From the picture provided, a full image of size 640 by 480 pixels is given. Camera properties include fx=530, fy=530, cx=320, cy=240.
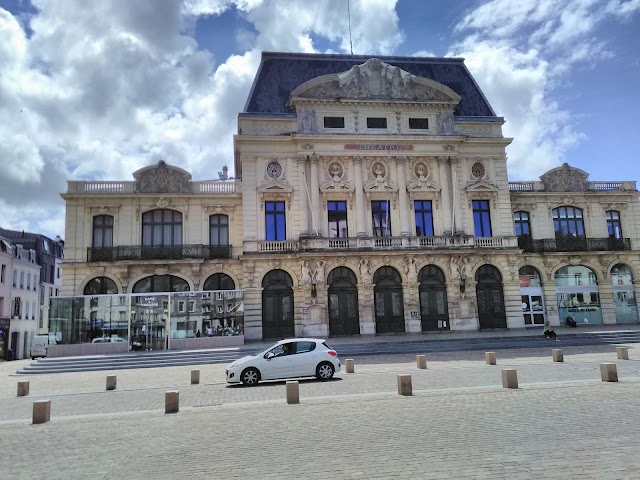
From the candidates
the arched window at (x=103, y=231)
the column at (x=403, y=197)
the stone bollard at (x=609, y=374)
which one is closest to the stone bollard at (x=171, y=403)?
the stone bollard at (x=609, y=374)

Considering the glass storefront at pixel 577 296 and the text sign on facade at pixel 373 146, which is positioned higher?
the text sign on facade at pixel 373 146

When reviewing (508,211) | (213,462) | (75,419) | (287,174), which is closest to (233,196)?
(287,174)

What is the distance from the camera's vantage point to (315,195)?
35.1 m

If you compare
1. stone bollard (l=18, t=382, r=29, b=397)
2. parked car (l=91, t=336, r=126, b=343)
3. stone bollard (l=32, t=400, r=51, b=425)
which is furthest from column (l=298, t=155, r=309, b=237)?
stone bollard (l=32, t=400, r=51, b=425)

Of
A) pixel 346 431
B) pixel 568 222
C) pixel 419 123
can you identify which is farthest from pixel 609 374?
pixel 568 222

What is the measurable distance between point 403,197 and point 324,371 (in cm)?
2042

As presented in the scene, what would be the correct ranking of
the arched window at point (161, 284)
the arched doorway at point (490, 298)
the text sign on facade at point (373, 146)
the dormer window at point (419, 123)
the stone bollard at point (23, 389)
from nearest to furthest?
the stone bollard at point (23, 389) < the arched window at point (161, 284) < the arched doorway at point (490, 298) < the text sign on facade at point (373, 146) < the dormer window at point (419, 123)

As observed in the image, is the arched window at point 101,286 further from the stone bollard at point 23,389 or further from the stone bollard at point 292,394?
the stone bollard at point 292,394

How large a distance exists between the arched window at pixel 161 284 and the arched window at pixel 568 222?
26.9m

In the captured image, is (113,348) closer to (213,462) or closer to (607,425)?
(213,462)

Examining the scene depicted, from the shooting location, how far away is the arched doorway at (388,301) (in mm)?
34219

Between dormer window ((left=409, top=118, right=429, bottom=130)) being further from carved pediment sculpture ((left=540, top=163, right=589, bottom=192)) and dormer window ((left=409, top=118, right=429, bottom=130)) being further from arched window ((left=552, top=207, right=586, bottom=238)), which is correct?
arched window ((left=552, top=207, right=586, bottom=238))

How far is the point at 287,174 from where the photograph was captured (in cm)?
3547

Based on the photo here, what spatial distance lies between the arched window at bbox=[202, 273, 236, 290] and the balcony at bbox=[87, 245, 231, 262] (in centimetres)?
126
